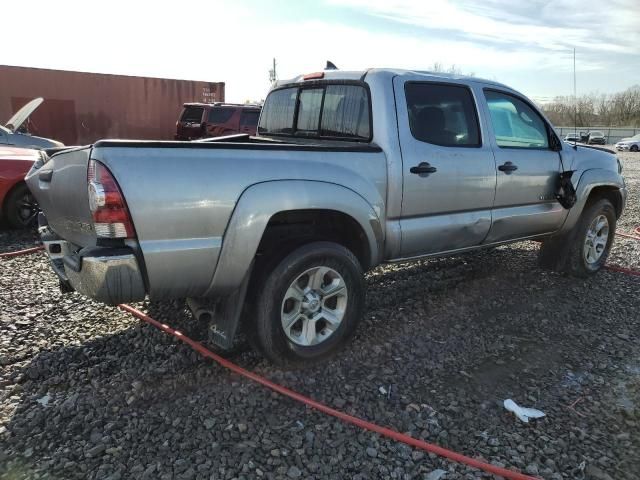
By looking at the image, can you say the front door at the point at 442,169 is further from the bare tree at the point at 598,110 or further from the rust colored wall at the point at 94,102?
the bare tree at the point at 598,110

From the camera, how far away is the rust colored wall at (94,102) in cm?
1416

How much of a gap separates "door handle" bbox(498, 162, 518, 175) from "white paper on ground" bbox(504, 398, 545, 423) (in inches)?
81.3

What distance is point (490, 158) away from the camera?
170 inches

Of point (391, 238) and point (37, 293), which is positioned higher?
point (391, 238)

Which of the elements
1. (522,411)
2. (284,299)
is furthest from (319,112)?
(522,411)

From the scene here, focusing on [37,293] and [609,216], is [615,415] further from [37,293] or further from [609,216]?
[37,293]

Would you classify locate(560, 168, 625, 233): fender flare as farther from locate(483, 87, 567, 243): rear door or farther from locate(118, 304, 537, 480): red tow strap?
locate(118, 304, 537, 480): red tow strap

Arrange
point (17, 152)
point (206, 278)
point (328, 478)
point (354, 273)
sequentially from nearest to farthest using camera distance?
1. point (328, 478)
2. point (206, 278)
3. point (354, 273)
4. point (17, 152)

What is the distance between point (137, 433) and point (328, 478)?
3.37ft

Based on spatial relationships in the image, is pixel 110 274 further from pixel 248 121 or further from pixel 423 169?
pixel 248 121

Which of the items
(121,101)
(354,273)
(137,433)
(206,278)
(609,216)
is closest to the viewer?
(137,433)

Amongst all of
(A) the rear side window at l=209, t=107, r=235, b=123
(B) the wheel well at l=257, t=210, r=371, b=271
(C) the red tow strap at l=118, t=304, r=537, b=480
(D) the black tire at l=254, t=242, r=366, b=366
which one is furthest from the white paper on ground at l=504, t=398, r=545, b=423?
(A) the rear side window at l=209, t=107, r=235, b=123

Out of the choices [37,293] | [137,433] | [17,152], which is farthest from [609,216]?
[17,152]

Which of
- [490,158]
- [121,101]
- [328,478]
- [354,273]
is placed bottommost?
[328,478]
